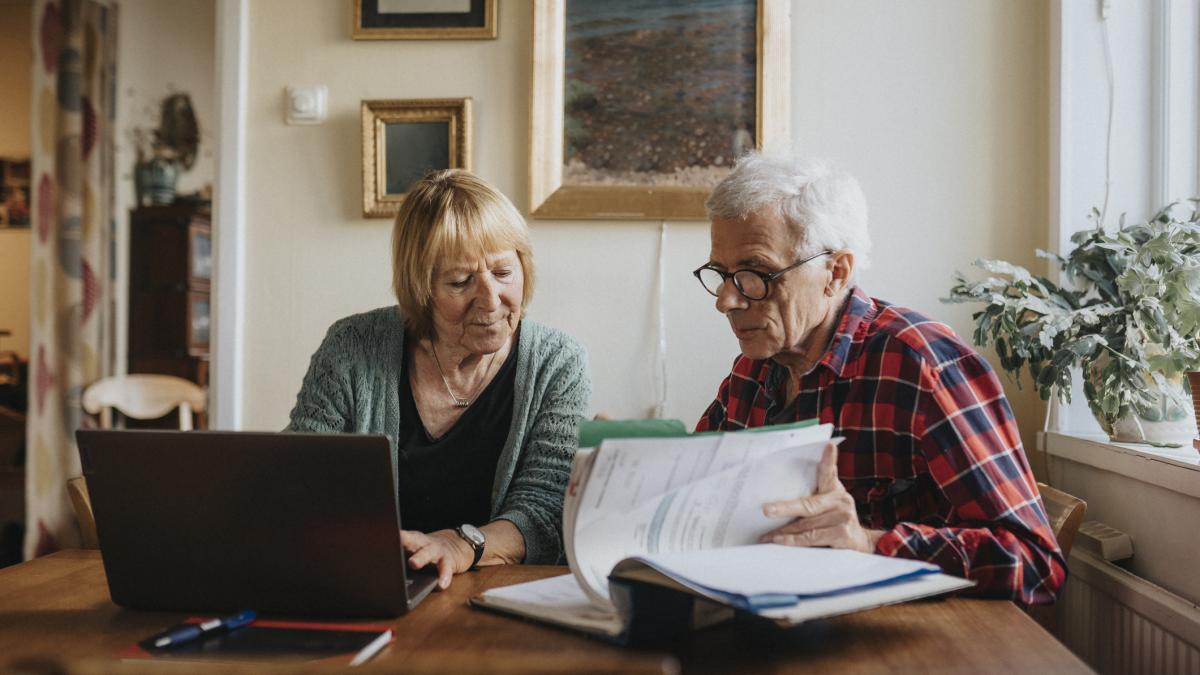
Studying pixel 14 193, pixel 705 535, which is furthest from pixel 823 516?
pixel 14 193

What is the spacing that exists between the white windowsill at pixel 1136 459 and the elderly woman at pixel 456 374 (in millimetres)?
916

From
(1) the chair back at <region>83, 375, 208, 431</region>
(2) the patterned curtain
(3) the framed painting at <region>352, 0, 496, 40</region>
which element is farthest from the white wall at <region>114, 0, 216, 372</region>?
(3) the framed painting at <region>352, 0, 496, 40</region>

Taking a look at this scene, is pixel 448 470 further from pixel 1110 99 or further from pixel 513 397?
pixel 1110 99

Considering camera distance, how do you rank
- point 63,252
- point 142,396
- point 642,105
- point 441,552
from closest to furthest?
point 441,552
point 642,105
point 142,396
point 63,252

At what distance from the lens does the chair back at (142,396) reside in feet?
11.5

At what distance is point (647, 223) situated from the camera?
2.21 m

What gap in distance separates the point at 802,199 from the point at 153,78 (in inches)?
160

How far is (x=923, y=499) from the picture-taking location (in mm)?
1211

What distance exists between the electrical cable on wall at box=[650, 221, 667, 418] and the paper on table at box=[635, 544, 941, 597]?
4.20 ft

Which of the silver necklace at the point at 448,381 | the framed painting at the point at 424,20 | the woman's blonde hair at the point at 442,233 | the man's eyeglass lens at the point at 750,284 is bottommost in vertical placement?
the silver necklace at the point at 448,381

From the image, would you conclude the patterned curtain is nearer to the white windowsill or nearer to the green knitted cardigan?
the green knitted cardigan

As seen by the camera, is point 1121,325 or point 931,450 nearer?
point 931,450

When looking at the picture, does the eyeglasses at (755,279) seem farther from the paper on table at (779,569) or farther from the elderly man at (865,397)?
the paper on table at (779,569)

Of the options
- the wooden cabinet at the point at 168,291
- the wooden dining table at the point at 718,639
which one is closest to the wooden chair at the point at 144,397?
the wooden cabinet at the point at 168,291
